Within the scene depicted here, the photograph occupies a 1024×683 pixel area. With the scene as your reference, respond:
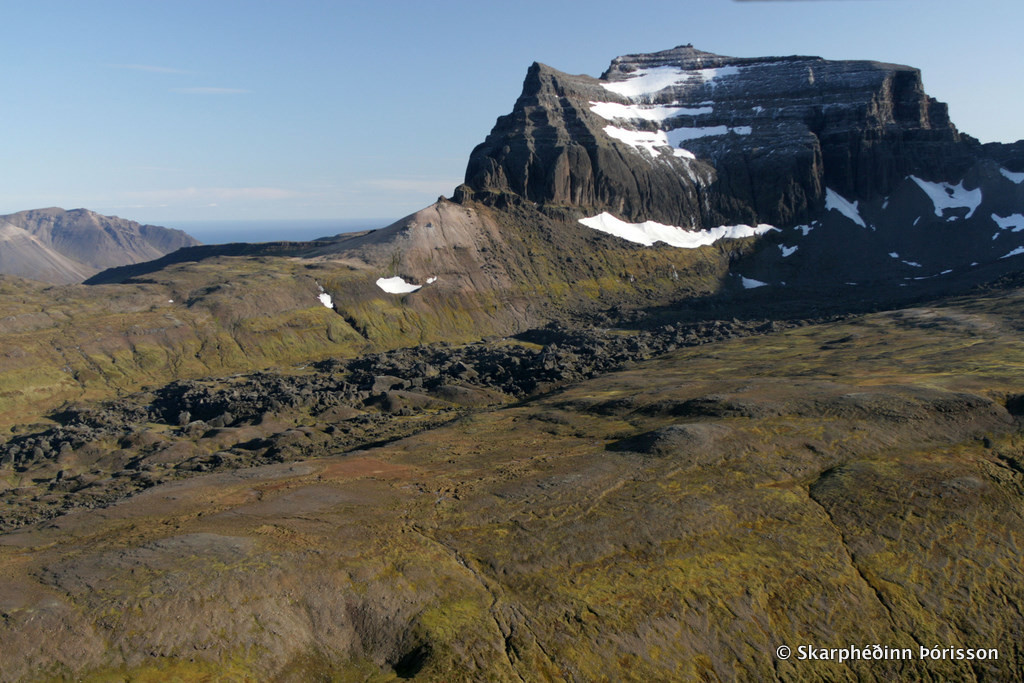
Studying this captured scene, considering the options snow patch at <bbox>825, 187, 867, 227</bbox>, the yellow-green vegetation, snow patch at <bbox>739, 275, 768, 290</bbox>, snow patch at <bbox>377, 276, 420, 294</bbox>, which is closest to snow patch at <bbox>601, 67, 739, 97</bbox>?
snow patch at <bbox>825, 187, 867, 227</bbox>

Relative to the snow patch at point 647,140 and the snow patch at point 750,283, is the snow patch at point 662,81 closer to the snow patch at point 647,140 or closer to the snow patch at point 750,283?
the snow patch at point 647,140

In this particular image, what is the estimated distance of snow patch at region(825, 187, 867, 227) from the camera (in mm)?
165875

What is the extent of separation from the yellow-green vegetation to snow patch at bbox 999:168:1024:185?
492ft

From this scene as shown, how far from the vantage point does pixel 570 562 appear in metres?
30.2

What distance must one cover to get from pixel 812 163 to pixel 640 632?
16539 cm

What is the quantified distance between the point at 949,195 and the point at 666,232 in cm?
6844

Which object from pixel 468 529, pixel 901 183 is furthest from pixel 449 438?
pixel 901 183

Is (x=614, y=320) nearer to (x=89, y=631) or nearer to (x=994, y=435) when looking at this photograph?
(x=994, y=435)

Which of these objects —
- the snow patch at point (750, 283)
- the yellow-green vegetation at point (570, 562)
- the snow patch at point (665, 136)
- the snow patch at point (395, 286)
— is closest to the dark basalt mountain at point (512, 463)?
the yellow-green vegetation at point (570, 562)

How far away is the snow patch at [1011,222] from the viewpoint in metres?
150

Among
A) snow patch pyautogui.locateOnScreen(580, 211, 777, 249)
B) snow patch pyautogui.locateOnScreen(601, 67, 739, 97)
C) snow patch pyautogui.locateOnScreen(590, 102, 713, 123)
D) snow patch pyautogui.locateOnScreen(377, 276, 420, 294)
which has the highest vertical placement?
snow patch pyautogui.locateOnScreen(601, 67, 739, 97)

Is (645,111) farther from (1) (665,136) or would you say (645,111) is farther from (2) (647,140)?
(2) (647,140)

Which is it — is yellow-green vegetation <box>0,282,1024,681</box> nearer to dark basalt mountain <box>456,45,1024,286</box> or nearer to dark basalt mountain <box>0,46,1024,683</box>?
dark basalt mountain <box>0,46,1024,683</box>

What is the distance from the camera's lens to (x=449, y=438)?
172 ft
